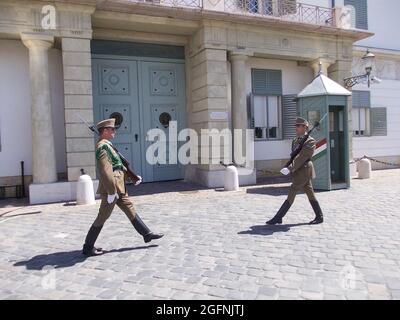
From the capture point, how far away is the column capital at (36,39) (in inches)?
346

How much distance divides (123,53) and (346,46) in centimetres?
747

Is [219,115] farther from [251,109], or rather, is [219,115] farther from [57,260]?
[57,260]

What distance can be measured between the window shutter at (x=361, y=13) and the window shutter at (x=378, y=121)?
326cm

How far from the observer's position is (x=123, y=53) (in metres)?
11.2

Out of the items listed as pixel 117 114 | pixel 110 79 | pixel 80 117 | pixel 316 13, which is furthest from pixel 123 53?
pixel 316 13

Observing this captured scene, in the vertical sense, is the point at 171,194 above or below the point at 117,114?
below

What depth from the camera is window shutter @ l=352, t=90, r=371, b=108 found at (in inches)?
569

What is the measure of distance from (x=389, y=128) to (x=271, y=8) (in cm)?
729

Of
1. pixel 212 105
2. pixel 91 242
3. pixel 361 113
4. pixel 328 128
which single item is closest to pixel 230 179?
pixel 212 105

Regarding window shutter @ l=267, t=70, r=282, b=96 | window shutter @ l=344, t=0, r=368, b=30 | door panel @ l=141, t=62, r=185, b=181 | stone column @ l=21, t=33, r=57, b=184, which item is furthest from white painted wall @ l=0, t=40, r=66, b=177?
window shutter @ l=344, t=0, r=368, b=30
